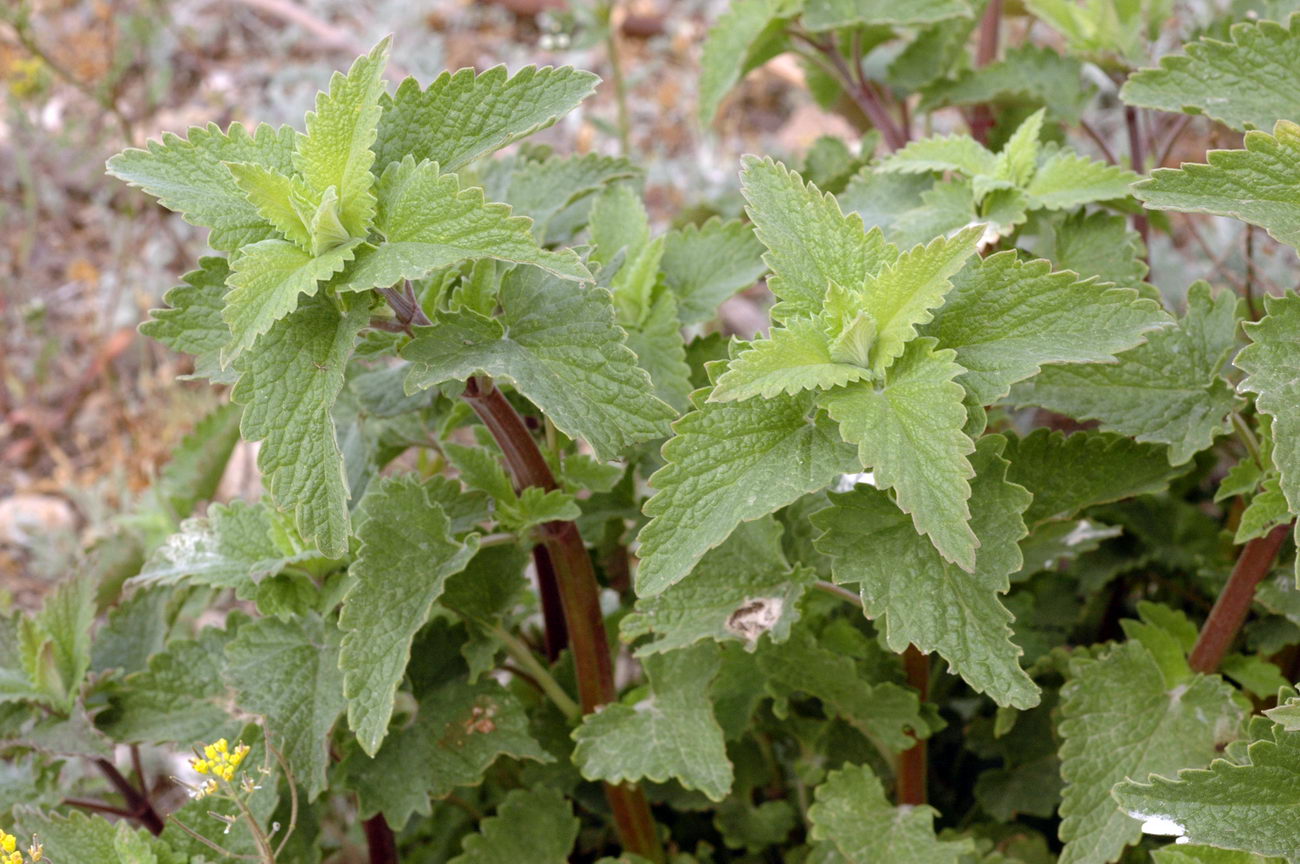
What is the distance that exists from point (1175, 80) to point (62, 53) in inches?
144

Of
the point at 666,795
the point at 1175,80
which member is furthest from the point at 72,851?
the point at 1175,80

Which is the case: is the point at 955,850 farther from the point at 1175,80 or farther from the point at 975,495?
the point at 1175,80

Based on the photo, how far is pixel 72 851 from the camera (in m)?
1.47

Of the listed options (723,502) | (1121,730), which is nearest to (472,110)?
(723,502)

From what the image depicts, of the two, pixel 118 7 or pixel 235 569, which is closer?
pixel 235 569

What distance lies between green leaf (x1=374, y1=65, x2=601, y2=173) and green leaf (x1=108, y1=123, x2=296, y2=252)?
0.13m

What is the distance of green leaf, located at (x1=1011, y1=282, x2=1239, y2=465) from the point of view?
1383 millimetres

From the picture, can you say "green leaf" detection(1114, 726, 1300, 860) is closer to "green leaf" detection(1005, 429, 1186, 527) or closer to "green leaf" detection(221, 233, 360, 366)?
"green leaf" detection(1005, 429, 1186, 527)

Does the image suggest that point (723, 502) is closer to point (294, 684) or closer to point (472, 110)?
point (472, 110)

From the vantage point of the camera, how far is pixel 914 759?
163 centimetres

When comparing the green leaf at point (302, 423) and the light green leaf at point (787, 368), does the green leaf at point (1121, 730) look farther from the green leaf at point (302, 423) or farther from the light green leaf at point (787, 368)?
the green leaf at point (302, 423)

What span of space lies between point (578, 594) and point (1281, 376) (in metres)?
0.86

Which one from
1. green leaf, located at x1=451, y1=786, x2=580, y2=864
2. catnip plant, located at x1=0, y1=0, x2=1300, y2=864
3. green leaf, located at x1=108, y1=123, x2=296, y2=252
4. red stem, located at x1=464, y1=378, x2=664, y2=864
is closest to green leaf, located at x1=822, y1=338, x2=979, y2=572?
catnip plant, located at x1=0, y1=0, x2=1300, y2=864

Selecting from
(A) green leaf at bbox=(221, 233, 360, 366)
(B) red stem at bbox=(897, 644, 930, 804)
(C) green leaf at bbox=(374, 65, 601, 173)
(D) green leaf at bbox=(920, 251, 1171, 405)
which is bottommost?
(B) red stem at bbox=(897, 644, 930, 804)
